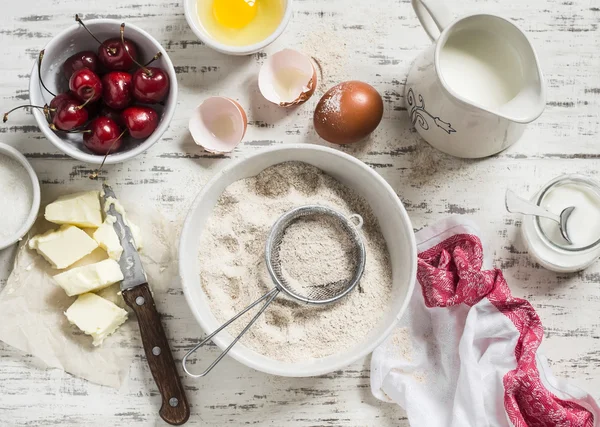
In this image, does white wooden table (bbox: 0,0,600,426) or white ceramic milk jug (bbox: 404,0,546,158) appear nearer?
white ceramic milk jug (bbox: 404,0,546,158)

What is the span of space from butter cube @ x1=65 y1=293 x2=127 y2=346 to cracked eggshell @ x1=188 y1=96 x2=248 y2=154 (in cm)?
37

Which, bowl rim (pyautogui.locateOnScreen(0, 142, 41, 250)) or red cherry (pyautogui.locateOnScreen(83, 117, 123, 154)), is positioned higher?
red cherry (pyautogui.locateOnScreen(83, 117, 123, 154))

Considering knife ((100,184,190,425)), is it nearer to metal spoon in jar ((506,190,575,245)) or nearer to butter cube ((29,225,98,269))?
butter cube ((29,225,98,269))

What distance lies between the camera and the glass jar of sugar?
4.33 ft

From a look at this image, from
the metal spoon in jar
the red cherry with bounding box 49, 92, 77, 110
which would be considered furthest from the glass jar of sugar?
the red cherry with bounding box 49, 92, 77, 110

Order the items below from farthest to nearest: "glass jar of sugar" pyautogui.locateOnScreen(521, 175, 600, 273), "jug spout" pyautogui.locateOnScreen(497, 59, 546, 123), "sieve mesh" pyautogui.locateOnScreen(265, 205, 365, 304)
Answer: "glass jar of sugar" pyautogui.locateOnScreen(521, 175, 600, 273) → "sieve mesh" pyautogui.locateOnScreen(265, 205, 365, 304) → "jug spout" pyautogui.locateOnScreen(497, 59, 546, 123)

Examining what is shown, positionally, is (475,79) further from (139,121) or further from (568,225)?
(139,121)

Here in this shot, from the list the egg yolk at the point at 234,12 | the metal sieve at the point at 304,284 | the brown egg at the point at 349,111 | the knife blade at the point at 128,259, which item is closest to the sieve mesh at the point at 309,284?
the metal sieve at the point at 304,284

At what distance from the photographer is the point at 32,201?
131 centimetres

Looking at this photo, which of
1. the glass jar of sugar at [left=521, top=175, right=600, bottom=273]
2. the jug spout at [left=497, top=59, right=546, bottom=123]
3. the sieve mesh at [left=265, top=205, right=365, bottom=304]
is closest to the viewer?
the jug spout at [left=497, top=59, right=546, bottom=123]

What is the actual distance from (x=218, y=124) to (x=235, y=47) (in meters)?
0.16

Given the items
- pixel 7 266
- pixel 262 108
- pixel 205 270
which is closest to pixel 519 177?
pixel 262 108

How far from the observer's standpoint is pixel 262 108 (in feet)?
4.55

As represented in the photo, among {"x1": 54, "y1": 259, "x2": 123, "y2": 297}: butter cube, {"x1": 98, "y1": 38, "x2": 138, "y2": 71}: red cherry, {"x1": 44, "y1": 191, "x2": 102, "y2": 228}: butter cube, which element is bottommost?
{"x1": 54, "y1": 259, "x2": 123, "y2": 297}: butter cube
